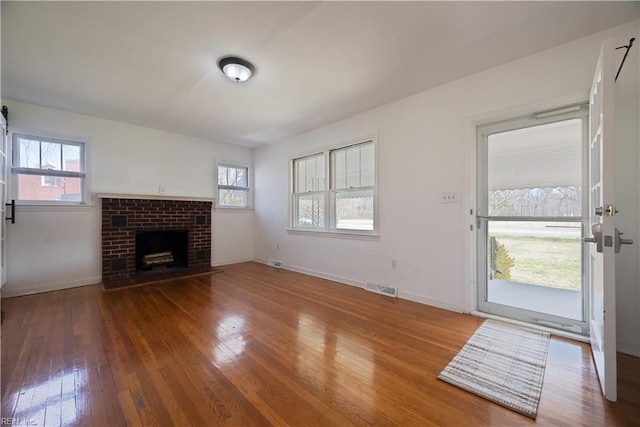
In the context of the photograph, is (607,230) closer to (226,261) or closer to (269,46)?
(269,46)

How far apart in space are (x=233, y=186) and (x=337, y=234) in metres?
2.78

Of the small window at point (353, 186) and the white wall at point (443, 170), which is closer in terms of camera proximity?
the white wall at point (443, 170)

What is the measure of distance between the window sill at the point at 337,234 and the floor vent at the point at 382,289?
62 cm

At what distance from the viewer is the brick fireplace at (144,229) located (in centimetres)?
404

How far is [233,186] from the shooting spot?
Result: 222 inches

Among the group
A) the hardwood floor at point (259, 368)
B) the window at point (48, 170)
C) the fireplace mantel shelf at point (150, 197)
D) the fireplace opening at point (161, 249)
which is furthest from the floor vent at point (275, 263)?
the window at point (48, 170)

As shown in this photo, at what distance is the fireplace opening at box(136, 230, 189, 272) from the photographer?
182 inches

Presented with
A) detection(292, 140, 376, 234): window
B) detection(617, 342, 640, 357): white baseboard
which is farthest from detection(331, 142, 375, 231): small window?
detection(617, 342, 640, 357): white baseboard

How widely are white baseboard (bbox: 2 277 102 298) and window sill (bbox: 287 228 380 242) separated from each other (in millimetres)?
3163

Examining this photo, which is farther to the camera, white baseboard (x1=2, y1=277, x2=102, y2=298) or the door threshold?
white baseboard (x1=2, y1=277, x2=102, y2=298)

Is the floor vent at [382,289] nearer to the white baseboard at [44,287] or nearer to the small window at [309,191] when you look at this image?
the small window at [309,191]

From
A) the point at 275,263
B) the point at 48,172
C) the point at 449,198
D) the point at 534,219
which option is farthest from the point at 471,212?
the point at 48,172

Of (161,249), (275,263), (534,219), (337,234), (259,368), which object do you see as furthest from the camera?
(275,263)

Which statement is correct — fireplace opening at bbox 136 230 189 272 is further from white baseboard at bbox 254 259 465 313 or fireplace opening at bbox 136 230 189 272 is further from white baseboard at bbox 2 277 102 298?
white baseboard at bbox 254 259 465 313
